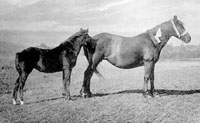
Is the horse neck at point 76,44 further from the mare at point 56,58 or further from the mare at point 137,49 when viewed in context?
the mare at point 137,49

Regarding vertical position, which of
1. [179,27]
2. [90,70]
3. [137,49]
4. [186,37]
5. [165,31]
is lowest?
[90,70]

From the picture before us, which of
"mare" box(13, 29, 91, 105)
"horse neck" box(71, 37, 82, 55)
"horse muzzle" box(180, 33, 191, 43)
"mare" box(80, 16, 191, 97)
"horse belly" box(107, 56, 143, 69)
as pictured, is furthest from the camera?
"horse muzzle" box(180, 33, 191, 43)

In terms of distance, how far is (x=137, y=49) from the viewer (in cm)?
791

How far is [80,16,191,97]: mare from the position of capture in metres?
7.84

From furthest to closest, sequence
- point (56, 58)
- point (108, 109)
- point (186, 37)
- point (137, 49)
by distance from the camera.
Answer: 1. point (186, 37)
2. point (137, 49)
3. point (56, 58)
4. point (108, 109)

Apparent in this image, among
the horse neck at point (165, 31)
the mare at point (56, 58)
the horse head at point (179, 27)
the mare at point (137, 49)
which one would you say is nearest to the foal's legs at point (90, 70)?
the mare at point (137, 49)

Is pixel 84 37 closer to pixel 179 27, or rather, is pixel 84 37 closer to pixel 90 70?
pixel 90 70

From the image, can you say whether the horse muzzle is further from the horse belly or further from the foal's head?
the foal's head

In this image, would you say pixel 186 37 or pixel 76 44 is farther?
pixel 186 37

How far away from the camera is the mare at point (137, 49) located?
25.7 feet

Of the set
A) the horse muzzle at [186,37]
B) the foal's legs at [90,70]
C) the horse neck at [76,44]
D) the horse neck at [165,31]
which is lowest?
the foal's legs at [90,70]

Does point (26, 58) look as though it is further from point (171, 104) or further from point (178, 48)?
point (178, 48)

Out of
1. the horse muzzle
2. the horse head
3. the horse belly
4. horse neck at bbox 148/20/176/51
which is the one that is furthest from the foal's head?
the horse muzzle

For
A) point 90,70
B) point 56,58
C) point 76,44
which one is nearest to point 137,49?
point 90,70
